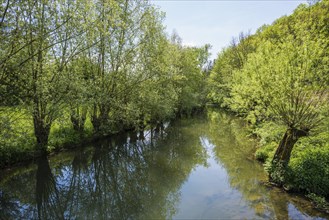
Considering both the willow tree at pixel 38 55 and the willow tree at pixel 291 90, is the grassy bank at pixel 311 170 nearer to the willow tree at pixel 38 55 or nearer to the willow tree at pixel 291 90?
the willow tree at pixel 291 90

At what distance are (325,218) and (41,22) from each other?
16742 millimetres

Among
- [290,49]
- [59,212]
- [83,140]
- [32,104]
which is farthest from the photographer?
[83,140]

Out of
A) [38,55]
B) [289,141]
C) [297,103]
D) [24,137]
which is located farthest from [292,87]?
[38,55]

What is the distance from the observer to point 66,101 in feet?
51.4

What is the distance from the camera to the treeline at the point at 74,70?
12.0m

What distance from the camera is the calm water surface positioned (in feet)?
32.5

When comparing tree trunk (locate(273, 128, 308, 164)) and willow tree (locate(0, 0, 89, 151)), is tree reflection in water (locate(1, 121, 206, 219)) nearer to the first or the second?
willow tree (locate(0, 0, 89, 151))

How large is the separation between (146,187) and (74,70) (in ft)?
34.1

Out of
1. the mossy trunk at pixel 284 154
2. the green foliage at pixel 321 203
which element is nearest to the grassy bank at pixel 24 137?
the mossy trunk at pixel 284 154

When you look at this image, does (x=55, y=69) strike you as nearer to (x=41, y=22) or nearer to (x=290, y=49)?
(x=41, y=22)

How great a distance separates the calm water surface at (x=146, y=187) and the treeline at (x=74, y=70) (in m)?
2.62

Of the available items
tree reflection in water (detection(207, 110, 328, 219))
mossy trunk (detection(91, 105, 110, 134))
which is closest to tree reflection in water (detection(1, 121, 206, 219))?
mossy trunk (detection(91, 105, 110, 134))

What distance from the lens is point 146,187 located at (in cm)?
1268

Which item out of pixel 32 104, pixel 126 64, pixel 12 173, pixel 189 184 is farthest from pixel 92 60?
pixel 189 184
